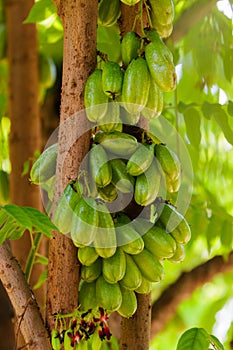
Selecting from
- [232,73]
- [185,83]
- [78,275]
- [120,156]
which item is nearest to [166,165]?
[120,156]

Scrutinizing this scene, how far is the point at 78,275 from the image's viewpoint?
83cm

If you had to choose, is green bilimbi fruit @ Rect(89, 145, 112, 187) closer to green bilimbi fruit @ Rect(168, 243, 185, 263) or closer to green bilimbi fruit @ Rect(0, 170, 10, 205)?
green bilimbi fruit @ Rect(168, 243, 185, 263)

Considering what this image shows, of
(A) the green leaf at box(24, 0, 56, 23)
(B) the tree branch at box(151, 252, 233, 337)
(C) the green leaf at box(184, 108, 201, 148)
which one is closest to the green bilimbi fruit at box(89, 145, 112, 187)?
(C) the green leaf at box(184, 108, 201, 148)

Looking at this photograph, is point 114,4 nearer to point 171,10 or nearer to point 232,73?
point 171,10

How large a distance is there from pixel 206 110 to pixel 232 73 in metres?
0.16

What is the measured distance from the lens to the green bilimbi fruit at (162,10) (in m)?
0.86

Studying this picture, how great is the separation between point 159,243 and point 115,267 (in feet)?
0.22

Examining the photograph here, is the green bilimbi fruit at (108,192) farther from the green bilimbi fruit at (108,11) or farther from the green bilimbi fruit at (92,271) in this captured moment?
the green bilimbi fruit at (108,11)

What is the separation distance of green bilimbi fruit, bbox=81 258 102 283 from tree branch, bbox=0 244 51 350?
77mm

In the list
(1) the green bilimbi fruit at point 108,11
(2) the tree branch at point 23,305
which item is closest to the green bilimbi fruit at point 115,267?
(2) the tree branch at point 23,305

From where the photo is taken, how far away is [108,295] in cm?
81

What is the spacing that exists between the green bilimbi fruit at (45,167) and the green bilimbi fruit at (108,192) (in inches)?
3.1

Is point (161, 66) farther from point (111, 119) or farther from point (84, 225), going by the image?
point (84, 225)

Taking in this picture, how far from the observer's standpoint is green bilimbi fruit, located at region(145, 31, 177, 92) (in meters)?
0.81
